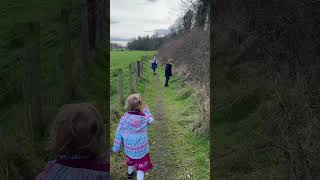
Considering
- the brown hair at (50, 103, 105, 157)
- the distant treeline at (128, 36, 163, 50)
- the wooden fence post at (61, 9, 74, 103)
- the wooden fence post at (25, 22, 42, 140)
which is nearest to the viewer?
the brown hair at (50, 103, 105, 157)

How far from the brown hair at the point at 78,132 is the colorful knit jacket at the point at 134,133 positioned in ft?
10.9

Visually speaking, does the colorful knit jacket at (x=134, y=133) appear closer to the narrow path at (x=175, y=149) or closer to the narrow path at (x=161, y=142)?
the narrow path at (x=175, y=149)

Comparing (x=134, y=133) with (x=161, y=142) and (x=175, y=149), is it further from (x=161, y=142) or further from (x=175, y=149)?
(x=161, y=142)

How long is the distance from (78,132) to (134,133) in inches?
138

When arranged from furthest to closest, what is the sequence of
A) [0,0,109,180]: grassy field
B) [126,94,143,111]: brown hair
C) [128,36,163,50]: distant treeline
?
[128,36,163,50]: distant treeline
[126,94,143,111]: brown hair
[0,0,109,180]: grassy field

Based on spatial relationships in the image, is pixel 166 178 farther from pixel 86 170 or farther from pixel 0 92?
pixel 86 170

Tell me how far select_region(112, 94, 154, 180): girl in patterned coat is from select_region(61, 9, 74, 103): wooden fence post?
1903 mm

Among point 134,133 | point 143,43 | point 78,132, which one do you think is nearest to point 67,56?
point 134,133

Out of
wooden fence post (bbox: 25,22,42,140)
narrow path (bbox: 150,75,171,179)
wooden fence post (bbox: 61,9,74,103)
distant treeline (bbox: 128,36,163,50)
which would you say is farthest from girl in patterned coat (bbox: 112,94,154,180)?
distant treeline (bbox: 128,36,163,50)

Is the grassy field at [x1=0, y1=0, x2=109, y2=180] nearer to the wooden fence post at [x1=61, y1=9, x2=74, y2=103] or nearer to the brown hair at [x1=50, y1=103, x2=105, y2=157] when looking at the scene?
the wooden fence post at [x1=61, y1=9, x2=74, y2=103]

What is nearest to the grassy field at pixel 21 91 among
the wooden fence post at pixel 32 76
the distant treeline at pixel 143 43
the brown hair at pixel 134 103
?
the wooden fence post at pixel 32 76

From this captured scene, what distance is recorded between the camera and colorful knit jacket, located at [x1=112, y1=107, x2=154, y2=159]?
19.6 ft

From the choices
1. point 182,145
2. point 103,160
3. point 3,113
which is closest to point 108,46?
point 182,145

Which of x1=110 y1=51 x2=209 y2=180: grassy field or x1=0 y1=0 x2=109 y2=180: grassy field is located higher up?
x1=0 y1=0 x2=109 y2=180: grassy field
